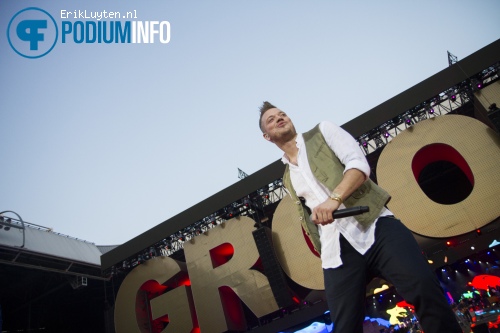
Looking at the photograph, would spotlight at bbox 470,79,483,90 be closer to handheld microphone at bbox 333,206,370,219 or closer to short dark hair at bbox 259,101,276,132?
short dark hair at bbox 259,101,276,132

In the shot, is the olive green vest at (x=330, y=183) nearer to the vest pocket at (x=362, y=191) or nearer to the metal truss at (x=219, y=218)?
the vest pocket at (x=362, y=191)

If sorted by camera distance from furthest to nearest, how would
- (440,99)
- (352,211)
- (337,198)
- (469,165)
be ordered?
1. (440,99)
2. (469,165)
3. (337,198)
4. (352,211)

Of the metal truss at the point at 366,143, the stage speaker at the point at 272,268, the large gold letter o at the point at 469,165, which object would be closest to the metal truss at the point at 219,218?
the metal truss at the point at 366,143

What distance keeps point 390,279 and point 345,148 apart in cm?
69

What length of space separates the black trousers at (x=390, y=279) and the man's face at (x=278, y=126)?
0.75 m

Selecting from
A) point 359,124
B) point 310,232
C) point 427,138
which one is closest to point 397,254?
point 310,232

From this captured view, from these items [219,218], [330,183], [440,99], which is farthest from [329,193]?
[219,218]

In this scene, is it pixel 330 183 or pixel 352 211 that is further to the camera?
pixel 330 183

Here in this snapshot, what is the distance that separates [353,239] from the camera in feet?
5.18

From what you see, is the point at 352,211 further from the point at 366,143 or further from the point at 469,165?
the point at 366,143

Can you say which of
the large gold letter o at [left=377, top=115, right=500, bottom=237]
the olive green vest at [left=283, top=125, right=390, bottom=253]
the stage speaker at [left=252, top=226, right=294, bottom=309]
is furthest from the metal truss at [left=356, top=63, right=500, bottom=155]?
the olive green vest at [left=283, top=125, right=390, bottom=253]

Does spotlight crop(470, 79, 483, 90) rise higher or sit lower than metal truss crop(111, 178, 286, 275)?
higher

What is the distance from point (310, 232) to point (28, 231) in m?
14.1

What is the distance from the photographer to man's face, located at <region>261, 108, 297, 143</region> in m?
2.03
